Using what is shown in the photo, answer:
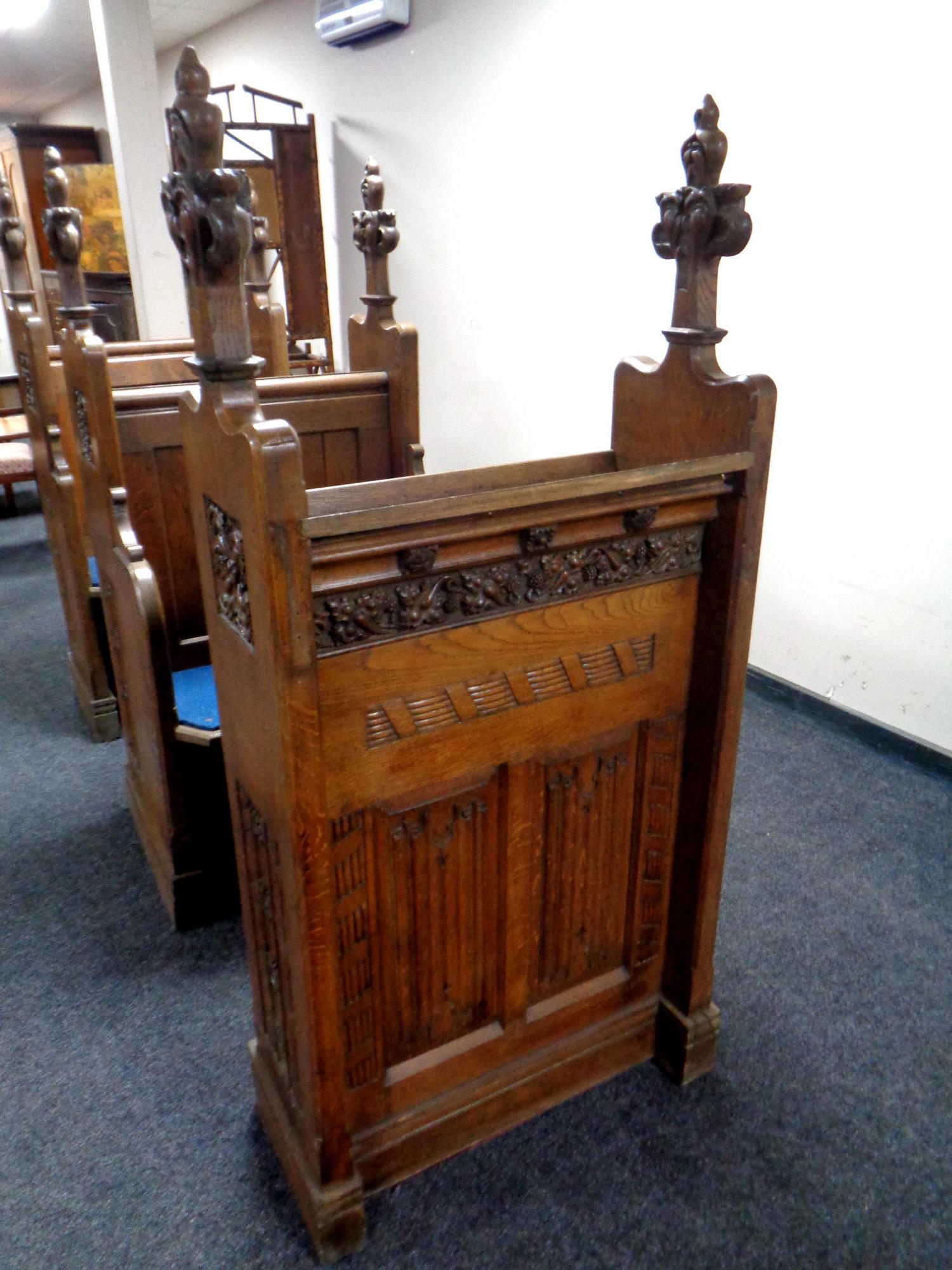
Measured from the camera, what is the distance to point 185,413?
1.15 meters

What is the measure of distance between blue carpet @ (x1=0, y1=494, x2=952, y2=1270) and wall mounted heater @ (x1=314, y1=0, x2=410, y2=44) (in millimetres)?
3632

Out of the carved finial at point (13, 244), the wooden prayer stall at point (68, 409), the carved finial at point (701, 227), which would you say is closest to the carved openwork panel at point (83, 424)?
the wooden prayer stall at point (68, 409)

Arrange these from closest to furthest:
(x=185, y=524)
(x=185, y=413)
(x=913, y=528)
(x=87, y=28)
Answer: (x=185, y=413) → (x=185, y=524) → (x=913, y=528) → (x=87, y=28)

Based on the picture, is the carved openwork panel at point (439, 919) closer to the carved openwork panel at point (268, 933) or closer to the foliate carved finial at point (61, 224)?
the carved openwork panel at point (268, 933)

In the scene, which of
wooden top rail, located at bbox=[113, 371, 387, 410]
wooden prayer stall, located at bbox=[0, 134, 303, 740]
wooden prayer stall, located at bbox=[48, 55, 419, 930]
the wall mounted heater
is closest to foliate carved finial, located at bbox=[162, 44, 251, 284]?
wooden prayer stall, located at bbox=[48, 55, 419, 930]

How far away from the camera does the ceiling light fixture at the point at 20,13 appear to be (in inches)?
217

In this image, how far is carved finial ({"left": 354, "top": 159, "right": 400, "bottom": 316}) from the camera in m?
2.25

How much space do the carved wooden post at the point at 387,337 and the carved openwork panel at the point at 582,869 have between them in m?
1.18

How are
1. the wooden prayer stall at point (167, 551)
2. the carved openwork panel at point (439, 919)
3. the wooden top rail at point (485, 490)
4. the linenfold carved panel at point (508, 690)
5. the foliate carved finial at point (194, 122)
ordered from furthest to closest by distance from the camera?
1. the wooden prayer stall at point (167, 551)
2. the carved openwork panel at point (439, 919)
3. the linenfold carved panel at point (508, 690)
4. the wooden top rail at point (485, 490)
5. the foliate carved finial at point (194, 122)

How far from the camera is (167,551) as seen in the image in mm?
2199

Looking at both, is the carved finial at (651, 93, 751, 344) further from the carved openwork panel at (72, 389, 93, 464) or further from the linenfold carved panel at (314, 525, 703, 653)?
the carved openwork panel at (72, 389, 93, 464)

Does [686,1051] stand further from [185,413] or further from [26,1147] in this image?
[185,413]

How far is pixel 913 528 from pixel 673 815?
144 cm

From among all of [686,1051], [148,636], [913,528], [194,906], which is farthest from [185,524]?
[913,528]
